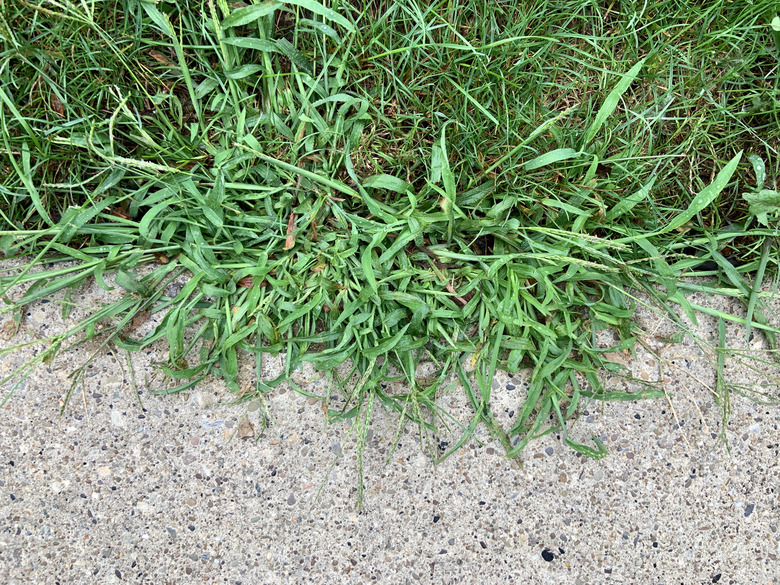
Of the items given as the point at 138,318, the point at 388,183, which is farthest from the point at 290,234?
the point at 138,318

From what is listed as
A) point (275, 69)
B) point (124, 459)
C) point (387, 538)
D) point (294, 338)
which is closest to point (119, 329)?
point (124, 459)

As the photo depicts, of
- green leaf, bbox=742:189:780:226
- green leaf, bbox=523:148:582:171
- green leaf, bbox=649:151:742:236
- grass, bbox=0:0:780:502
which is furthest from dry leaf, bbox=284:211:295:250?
green leaf, bbox=742:189:780:226

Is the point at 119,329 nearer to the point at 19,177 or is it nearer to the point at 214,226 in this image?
the point at 214,226

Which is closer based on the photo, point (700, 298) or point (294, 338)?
point (294, 338)

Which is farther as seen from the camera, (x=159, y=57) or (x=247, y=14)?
(x=159, y=57)

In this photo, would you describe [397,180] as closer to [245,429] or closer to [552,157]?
[552,157]

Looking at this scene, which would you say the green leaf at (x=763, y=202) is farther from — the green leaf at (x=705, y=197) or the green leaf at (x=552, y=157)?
the green leaf at (x=552, y=157)

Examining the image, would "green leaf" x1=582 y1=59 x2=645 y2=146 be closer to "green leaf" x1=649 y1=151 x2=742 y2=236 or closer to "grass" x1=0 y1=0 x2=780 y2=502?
"grass" x1=0 y1=0 x2=780 y2=502

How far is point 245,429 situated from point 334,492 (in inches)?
13.2

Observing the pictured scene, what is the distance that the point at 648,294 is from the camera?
1724 millimetres

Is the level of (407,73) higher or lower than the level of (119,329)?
higher

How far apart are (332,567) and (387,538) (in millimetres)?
187

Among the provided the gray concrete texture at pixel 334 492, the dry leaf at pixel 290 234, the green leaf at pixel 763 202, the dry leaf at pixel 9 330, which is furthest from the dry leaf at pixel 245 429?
the green leaf at pixel 763 202

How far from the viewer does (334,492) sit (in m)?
1.67
